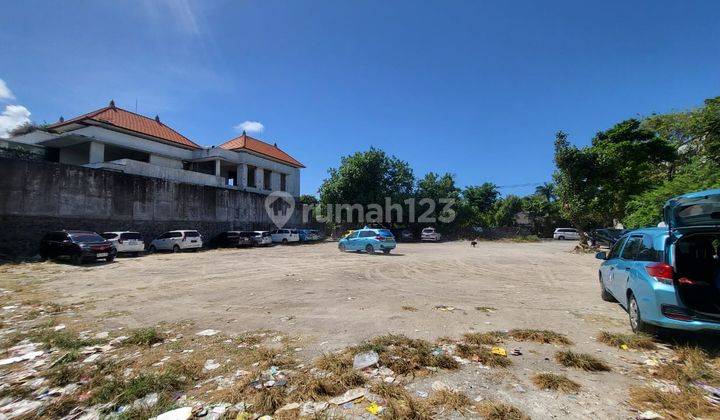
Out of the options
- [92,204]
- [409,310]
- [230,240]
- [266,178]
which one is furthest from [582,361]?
[266,178]

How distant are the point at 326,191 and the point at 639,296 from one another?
1373 inches

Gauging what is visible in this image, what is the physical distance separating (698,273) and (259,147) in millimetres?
38345

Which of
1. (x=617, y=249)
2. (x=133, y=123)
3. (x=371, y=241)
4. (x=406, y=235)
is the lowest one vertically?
(x=406, y=235)

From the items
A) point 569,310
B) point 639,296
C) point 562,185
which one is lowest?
point 569,310

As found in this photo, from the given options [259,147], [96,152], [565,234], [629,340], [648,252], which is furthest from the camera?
[565,234]

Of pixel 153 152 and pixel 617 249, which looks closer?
pixel 617 249

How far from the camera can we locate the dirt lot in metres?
3.53

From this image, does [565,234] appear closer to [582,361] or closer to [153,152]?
[582,361]

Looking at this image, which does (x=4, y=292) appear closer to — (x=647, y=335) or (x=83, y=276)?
(x=83, y=276)

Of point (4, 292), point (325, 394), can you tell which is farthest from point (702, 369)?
point (4, 292)

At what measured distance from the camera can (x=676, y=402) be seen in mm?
3064

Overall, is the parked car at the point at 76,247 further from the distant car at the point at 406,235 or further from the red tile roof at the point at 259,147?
the distant car at the point at 406,235

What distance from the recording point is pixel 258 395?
128 inches

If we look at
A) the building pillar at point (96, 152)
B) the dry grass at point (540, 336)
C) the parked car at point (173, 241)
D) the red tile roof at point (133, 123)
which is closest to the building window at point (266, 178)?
the red tile roof at point (133, 123)
